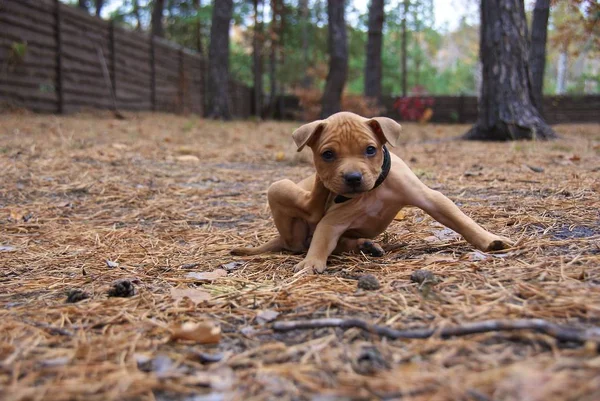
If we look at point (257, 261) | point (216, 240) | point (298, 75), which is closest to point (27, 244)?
point (216, 240)

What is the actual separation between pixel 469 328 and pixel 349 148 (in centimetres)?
131

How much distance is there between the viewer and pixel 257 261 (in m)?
3.02

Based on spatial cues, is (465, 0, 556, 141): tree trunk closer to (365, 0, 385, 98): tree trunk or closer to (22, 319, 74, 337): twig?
(22, 319, 74, 337): twig

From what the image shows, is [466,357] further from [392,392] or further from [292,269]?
[292,269]

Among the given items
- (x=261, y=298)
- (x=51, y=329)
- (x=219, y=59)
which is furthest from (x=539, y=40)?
(x=51, y=329)

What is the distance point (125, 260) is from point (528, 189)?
127 inches

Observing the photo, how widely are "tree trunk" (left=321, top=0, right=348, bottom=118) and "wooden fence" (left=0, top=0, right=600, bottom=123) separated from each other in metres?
5.37

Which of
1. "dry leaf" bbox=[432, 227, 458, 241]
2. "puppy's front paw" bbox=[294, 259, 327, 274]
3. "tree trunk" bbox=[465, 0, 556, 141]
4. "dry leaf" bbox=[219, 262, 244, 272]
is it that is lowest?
"dry leaf" bbox=[219, 262, 244, 272]

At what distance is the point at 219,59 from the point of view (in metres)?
15.7

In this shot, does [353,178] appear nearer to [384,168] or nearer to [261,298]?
[384,168]

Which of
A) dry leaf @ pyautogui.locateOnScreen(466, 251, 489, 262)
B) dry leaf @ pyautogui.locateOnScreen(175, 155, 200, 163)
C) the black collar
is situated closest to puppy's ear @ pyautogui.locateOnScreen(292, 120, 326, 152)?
the black collar

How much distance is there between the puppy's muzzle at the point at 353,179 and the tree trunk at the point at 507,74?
665 cm

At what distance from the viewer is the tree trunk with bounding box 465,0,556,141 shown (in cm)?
830

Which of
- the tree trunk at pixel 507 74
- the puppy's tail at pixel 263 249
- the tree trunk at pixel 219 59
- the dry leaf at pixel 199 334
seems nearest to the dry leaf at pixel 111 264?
the puppy's tail at pixel 263 249
